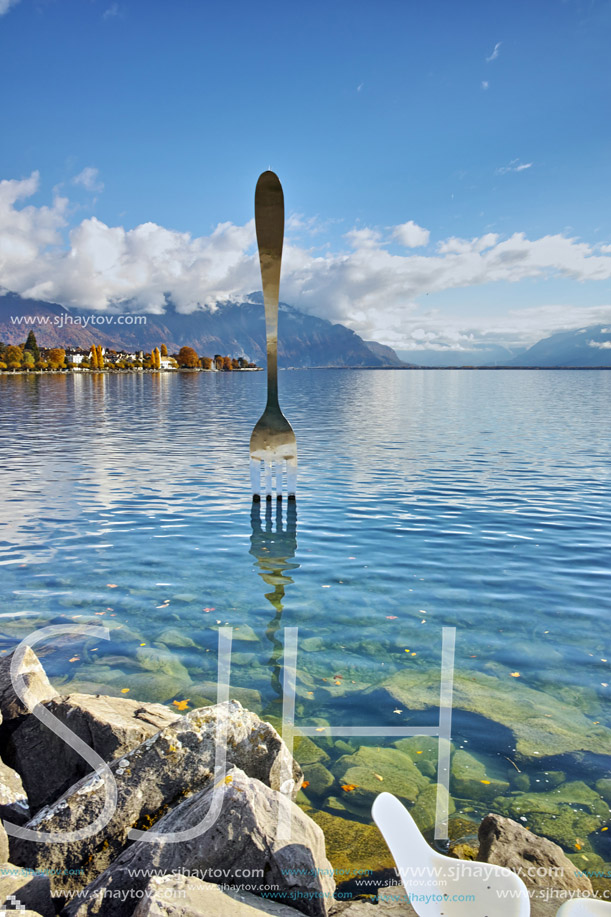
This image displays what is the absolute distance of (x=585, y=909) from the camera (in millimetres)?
4672

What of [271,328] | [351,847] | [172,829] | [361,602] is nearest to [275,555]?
[361,602]

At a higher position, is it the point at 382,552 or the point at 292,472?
the point at 292,472

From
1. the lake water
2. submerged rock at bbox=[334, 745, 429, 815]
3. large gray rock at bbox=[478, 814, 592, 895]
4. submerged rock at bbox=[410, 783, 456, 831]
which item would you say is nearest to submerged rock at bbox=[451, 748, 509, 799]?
the lake water

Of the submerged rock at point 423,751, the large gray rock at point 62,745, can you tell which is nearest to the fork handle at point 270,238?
the submerged rock at point 423,751

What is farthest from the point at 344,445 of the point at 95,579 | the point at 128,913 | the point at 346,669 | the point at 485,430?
the point at 128,913

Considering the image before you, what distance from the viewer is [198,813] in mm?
5215

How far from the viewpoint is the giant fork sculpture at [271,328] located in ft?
53.5

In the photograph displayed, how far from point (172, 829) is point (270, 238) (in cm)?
1496

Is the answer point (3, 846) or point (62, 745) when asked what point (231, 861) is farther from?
point (62, 745)

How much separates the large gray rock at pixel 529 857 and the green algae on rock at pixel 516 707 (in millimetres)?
2270

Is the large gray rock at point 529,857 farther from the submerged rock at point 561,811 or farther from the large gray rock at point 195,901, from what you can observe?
the large gray rock at point 195,901

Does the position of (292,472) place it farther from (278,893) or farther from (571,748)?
(278,893)

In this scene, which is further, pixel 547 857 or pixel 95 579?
pixel 95 579

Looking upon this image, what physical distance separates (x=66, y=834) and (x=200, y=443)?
36219 mm
